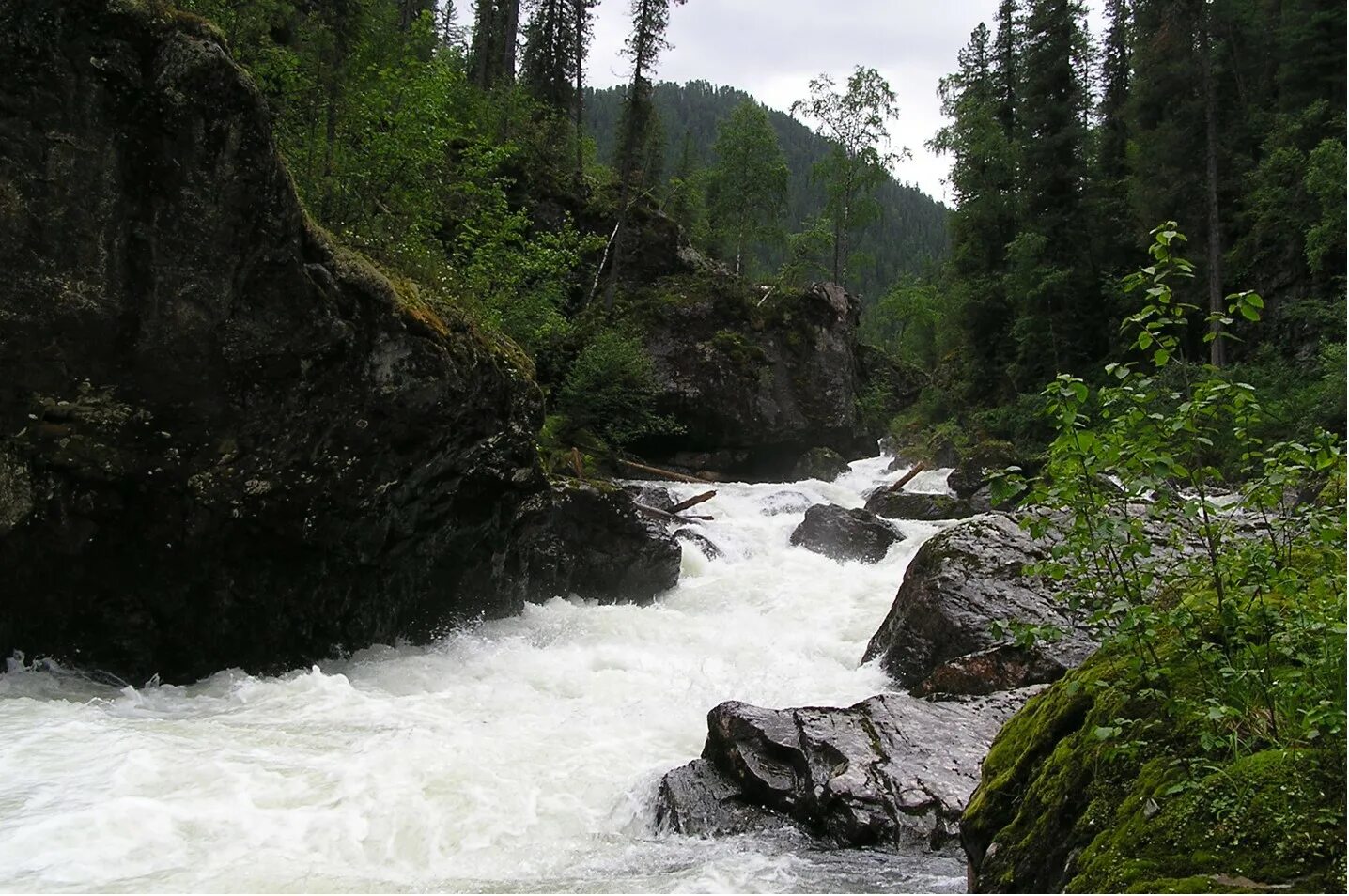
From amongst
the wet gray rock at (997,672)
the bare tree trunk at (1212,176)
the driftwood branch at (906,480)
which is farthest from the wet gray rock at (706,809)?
the bare tree trunk at (1212,176)

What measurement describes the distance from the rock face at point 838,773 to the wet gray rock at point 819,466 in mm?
20143

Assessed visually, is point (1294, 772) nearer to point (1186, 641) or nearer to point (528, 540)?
point (1186, 641)

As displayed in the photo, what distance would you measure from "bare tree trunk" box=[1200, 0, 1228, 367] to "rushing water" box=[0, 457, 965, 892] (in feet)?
56.8

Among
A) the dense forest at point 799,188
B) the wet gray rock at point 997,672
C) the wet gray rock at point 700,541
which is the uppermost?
the dense forest at point 799,188

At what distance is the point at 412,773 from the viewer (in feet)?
18.6

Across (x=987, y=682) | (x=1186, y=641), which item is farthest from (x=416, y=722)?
(x=1186, y=641)

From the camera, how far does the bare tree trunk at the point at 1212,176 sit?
69.5 feet

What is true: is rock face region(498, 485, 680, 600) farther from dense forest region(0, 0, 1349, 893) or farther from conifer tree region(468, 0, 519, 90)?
conifer tree region(468, 0, 519, 90)

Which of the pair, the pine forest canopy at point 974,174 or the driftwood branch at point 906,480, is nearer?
the pine forest canopy at point 974,174

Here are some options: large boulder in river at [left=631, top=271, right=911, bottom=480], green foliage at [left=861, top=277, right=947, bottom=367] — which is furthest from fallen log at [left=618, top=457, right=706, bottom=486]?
green foliage at [left=861, top=277, right=947, bottom=367]

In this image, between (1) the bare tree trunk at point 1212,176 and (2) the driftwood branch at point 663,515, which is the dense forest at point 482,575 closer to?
(2) the driftwood branch at point 663,515

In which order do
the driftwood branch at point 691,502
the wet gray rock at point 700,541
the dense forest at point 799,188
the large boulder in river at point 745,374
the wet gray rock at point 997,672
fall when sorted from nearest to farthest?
the wet gray rock at point 997,672, the wet gray rock at point 700,541, the driftwood branch at point 691,502, the large boulder in river at point 745,374, the dense forest at point 799,188

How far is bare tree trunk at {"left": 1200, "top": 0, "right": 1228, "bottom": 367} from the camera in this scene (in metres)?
21.2

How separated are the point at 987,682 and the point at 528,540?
706 cm
